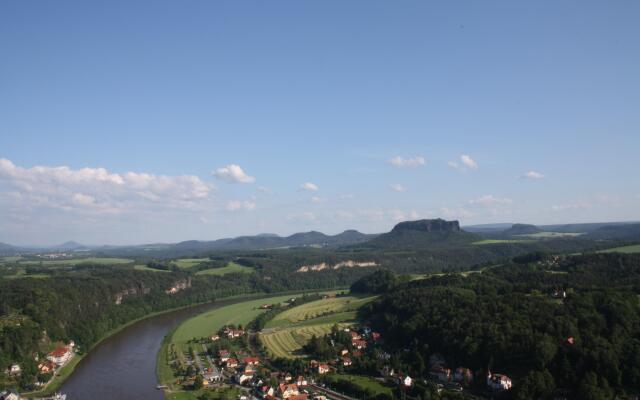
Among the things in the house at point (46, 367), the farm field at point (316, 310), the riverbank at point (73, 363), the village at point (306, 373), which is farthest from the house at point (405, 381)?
the house at point (46, 367)

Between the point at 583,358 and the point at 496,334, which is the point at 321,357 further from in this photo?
the point at 583,358

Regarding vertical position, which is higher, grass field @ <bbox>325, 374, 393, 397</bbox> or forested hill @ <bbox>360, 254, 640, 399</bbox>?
forested hill @ <bbox>360, 254, 640, 399</bbox>

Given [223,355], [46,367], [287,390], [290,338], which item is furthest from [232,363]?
[46,367]

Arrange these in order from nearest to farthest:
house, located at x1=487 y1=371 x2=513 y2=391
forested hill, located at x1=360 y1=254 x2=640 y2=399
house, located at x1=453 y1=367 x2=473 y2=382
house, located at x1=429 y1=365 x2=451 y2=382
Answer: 1. forested hill, located at x1=360 y1=254 x2=640 y2=399
2. house, located at x1=487 y1=371 x2=513 y2=391
3. house, located at x1=453 y1=367 x2=473 y2=382
4. house, located at x1=429 y1=365 x2=451 y2=382

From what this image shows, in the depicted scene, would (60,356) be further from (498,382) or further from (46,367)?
(498,382)

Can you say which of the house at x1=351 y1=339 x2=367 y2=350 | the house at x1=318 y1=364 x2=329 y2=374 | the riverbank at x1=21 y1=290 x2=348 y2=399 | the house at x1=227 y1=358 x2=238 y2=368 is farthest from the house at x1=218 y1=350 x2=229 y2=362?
the riverbank at x1=21 y1=290 x2=348 y2=399

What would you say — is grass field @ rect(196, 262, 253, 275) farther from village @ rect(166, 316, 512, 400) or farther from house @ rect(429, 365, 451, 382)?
house @ rect(429, 365, 451, 382)

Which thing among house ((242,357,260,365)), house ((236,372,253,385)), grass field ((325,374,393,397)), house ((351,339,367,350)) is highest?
house ((351,339,367,350))

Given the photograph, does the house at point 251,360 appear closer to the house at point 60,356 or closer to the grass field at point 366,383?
the grass field at point 366,383
